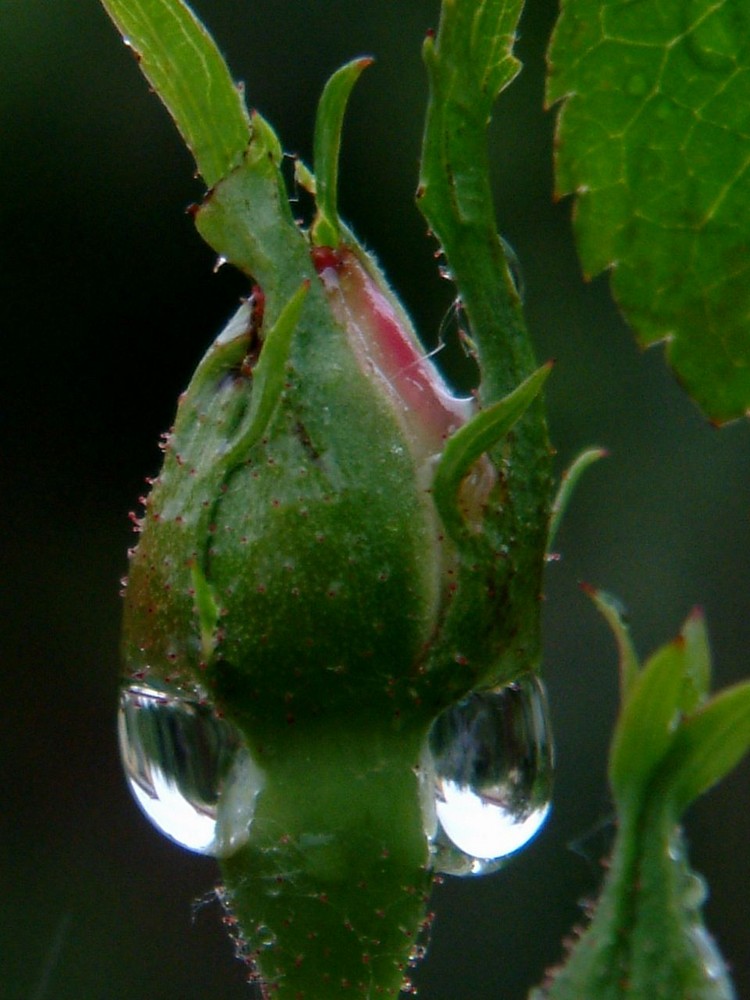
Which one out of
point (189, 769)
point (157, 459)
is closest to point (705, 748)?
point (189, 769)

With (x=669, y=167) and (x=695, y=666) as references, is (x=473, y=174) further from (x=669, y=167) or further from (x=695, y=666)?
(x=695, y=666)

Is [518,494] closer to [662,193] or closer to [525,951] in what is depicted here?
[662,193]

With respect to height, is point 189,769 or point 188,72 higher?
point 188,72

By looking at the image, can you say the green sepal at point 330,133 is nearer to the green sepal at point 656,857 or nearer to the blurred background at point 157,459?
the green sepal at point 656,857

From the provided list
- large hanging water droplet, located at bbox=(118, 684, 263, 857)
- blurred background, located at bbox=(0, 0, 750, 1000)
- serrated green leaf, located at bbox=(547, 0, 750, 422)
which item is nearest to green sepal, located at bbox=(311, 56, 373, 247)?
serrated green leaf, located at bbox=(547, 0, 750, 422)

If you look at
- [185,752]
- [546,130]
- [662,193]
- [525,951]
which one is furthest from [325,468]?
[525,951]

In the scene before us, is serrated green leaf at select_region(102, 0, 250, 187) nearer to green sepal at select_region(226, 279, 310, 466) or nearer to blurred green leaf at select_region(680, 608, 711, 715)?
green sepal at select_region(226, 279, 310, 466)
